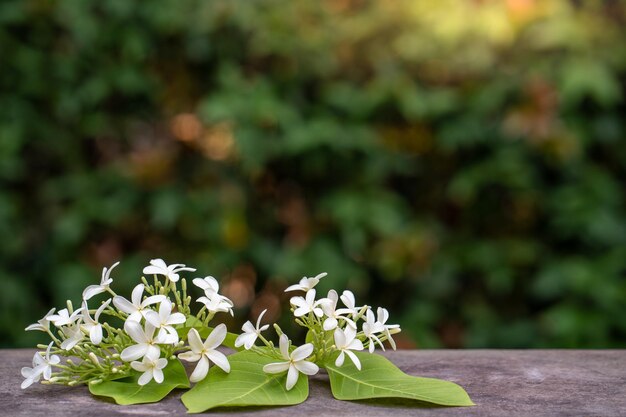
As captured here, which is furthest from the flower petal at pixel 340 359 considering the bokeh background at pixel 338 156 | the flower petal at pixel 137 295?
the bokeh background at pixel 338 156

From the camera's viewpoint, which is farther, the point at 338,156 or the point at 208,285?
the point at 338,156

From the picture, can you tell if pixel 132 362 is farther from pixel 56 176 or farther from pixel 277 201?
pixel 56 176

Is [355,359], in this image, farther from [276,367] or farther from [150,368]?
[150,368]

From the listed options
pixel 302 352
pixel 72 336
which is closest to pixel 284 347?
pixel 302 352

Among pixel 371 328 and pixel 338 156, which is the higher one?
pixel 338 156

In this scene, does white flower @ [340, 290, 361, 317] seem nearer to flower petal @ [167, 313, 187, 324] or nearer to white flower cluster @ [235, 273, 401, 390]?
white flower cluster @ [235, 273, 401, 390]

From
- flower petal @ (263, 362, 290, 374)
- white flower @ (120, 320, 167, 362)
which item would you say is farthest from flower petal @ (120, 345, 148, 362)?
flower petal @ (263, 362, 290, 374)
